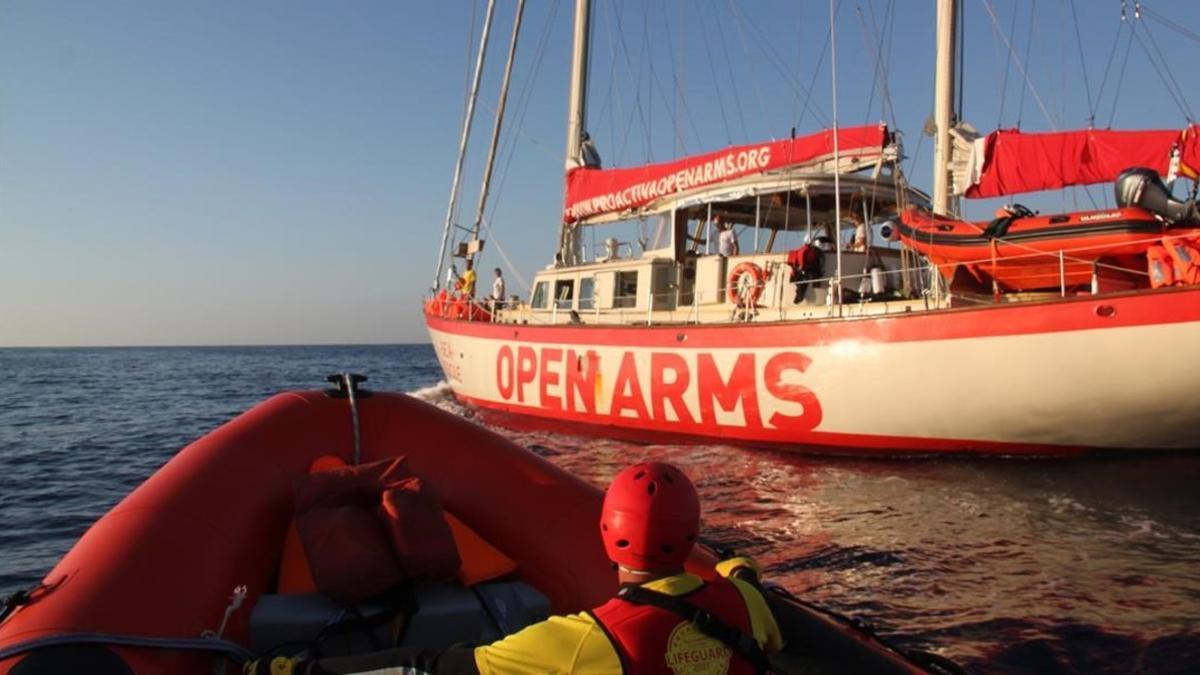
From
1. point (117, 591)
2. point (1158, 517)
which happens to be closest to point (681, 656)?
point (117, 591)

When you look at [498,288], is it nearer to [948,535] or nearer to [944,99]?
[944,99]

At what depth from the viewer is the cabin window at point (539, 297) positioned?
16.9 meters

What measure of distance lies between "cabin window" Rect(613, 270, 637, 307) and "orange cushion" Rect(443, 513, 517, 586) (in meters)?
10.6

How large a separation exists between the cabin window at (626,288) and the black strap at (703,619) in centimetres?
1261

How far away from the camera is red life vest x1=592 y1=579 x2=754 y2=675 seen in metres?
1.89

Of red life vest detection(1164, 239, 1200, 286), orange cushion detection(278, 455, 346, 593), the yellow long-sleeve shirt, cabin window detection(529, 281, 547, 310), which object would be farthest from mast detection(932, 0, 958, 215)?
the yellow long-sleeve shirt

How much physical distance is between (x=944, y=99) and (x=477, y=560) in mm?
10602

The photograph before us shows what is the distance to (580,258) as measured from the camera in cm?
1820

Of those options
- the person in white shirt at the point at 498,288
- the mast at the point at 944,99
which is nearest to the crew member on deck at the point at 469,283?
the person in white shirt at the point at 498,288

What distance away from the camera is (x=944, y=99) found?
11.8 meters

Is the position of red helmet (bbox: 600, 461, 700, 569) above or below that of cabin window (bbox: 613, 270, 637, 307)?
below

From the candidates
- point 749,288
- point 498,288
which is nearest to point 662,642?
point 749,288

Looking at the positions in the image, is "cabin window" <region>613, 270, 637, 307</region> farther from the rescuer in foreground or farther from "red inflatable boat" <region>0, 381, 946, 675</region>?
the rescuer in foreground

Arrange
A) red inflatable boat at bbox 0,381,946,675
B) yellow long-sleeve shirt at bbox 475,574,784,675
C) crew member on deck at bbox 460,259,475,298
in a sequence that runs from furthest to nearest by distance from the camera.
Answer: crew member on deck at bbox 460,259,475,298, red inflatable boat at bbox 0,381,946,675, yellow long-sleeve shirt at bbox 475,574,784,675
